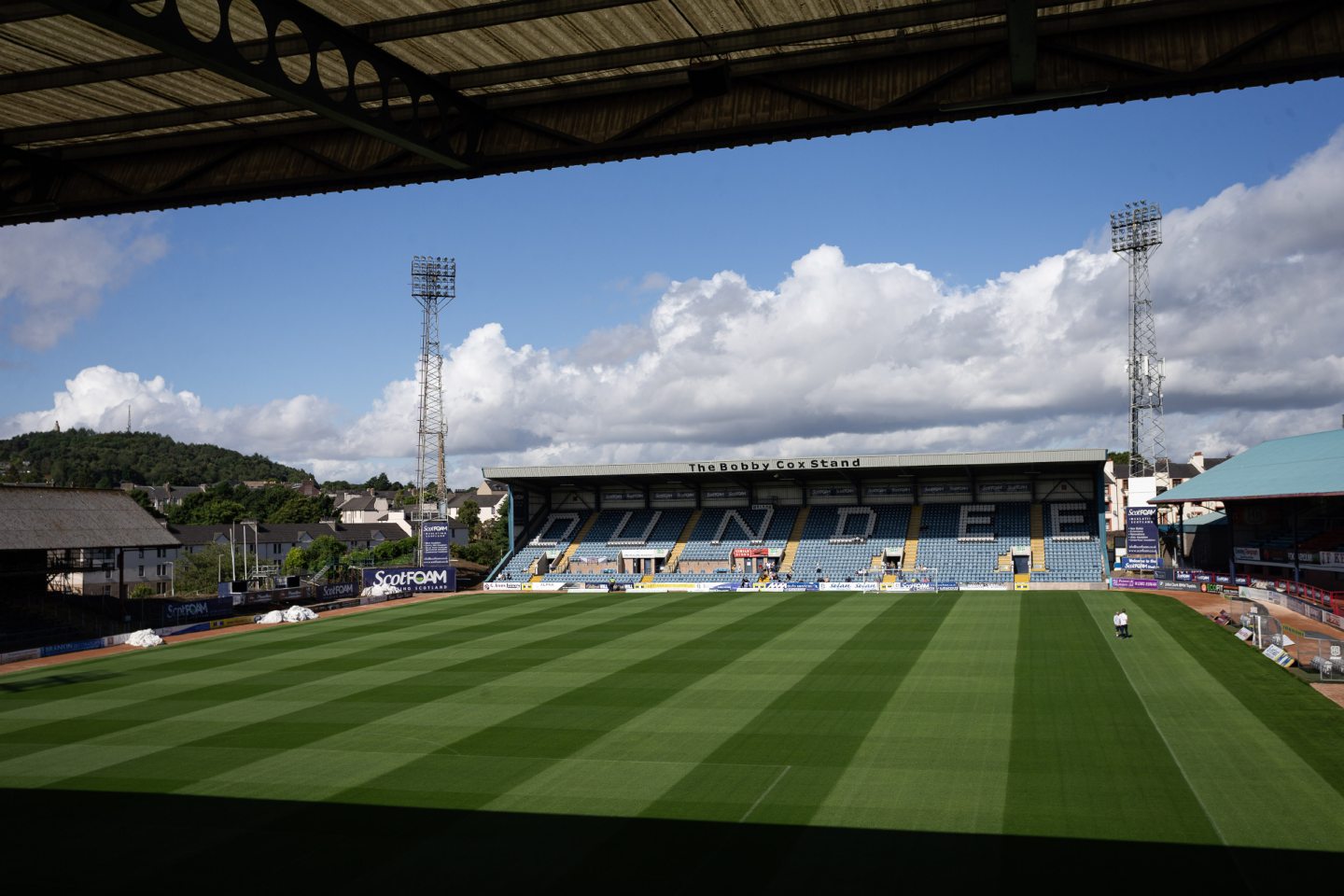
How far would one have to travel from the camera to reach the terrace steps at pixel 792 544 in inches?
2557

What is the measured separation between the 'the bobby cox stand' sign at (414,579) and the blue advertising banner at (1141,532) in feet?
137

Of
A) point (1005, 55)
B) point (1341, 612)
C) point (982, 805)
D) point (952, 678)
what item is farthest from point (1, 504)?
point (1341, 612)

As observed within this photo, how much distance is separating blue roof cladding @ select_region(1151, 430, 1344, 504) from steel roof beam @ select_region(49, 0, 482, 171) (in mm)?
45224

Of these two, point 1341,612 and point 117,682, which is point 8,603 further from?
point 1341,612

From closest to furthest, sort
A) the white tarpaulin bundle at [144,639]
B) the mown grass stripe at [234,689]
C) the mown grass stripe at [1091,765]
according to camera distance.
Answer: the mown grass stripe at [1091,765] → the mown grass stripe at [234,689] → the white tarpaulin bundle at [144,639]

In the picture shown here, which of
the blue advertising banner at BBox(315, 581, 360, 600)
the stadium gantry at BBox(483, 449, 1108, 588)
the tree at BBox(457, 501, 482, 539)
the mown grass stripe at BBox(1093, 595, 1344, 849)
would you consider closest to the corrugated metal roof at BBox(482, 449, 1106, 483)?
the stadium gantry at BBox(483, 449, 1108, 588)

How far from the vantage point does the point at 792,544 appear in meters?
66.9

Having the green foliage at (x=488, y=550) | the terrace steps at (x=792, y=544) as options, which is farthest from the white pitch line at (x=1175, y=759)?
the green foliage at (x=488, y=550)

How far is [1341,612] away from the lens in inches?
1479

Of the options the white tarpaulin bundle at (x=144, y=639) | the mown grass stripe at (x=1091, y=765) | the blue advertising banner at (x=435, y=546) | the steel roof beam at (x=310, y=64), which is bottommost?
the white tarpaulin bundle at (x=144, y=639)

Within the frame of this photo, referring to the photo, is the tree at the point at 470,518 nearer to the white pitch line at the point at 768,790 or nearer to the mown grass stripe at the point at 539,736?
the mown grass stripe at the point at 539,736

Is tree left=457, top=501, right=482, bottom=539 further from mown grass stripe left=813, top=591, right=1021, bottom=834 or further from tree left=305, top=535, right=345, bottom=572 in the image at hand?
mown grass stripe left=813, top=591, right=1021, bottom=834

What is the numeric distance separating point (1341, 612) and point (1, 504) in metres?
57.8

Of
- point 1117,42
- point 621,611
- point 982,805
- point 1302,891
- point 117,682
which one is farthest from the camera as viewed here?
point 621,611
